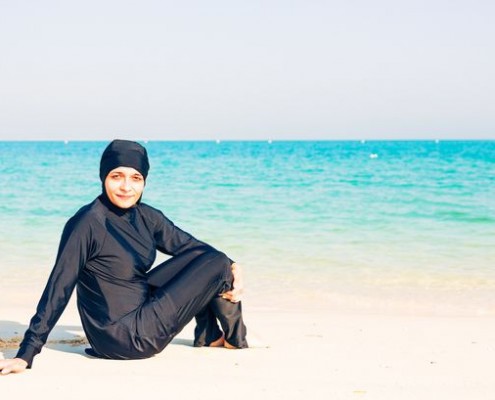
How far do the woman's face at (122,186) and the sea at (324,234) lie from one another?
3112 mm

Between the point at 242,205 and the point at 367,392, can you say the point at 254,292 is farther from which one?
the point at 242,205

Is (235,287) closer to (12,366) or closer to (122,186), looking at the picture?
(122,186)

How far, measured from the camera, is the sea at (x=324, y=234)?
7.94 m

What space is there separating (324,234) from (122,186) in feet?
28.0

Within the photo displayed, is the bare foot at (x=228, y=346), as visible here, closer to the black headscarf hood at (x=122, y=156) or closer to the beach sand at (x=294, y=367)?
the beach sand at (x=294, y=367)

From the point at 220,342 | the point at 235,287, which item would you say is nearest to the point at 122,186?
the point at 235,287

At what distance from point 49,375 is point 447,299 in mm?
4544

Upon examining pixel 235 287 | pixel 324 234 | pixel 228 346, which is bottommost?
pixel 324 234

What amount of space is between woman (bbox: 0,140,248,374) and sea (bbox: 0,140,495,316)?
2809 millimetres

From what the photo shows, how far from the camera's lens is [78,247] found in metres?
4.20

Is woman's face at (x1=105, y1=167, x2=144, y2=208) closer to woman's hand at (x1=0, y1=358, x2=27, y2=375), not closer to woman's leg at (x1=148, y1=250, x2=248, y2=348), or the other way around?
woman's leg at (x1=148, y1=250, x2=248, y2=348)

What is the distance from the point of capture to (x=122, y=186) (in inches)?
172

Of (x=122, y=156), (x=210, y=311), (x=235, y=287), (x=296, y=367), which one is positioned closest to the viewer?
(x=122, y=156)

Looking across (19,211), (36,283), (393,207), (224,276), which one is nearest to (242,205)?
(393,207)
